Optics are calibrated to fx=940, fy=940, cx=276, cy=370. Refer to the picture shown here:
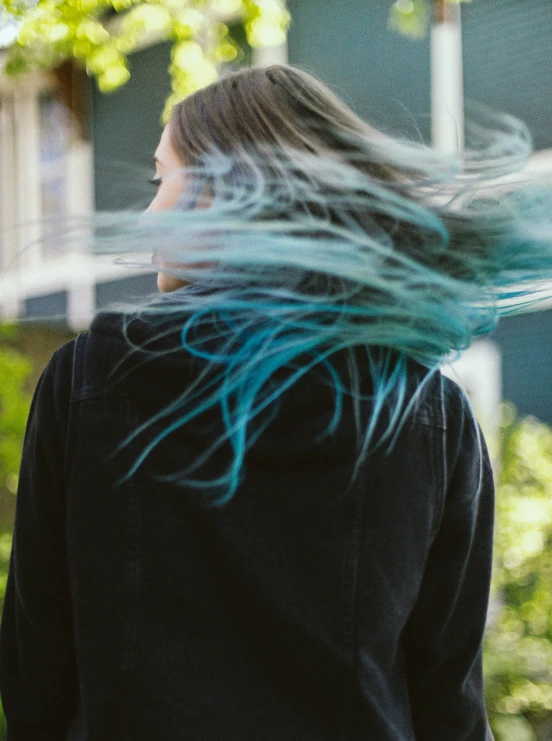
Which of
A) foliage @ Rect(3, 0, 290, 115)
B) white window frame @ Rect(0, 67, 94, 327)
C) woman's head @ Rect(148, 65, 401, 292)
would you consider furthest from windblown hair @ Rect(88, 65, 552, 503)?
white window frame @ Rect(0, 67, 94, 327)

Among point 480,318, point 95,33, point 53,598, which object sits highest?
point 95,33

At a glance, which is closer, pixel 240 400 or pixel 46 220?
pixel 240 400

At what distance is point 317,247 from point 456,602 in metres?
0.67

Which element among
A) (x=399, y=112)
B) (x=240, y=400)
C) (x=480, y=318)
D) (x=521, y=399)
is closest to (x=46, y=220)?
(x=240, y=400)

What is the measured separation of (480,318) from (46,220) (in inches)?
27.2

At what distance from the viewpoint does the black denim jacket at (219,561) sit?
4.34 ft

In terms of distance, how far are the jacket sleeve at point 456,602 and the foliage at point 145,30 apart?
151 inches

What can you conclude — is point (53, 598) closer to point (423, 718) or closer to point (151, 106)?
point (423, 718)

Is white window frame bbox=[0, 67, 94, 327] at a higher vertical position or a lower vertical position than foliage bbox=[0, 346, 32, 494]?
higher

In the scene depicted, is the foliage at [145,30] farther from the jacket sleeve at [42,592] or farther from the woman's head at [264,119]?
the jacket sleeve at [42,592]

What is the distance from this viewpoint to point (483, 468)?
1.57 m

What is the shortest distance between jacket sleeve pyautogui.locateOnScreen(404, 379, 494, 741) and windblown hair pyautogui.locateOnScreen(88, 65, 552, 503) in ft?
0.55

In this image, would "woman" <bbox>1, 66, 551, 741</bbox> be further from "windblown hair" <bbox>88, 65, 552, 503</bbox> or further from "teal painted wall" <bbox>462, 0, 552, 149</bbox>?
"teal painted wall" <bbox>462, 0, 552, 149</bbox>

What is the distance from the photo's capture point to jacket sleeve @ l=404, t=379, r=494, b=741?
152cm
